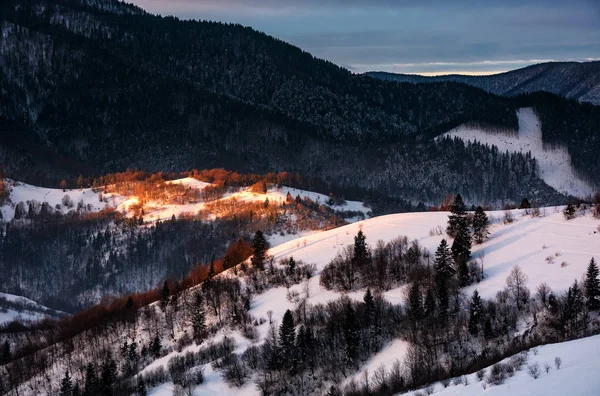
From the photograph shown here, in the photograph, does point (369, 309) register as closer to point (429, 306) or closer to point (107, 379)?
point (429, 306)

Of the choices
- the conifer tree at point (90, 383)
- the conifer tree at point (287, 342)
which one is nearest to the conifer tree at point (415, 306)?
the conifer tree at point (287, 342)

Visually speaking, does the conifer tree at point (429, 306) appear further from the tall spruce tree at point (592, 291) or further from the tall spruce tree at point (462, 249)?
the tall spruce tree at point (592, 291)

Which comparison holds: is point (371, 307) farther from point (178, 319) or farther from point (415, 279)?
point (178, 319)

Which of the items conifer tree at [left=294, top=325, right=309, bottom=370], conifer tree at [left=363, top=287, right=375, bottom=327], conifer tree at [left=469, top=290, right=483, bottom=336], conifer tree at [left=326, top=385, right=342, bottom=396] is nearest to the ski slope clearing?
conifer tree at [left=326, top=385, right=342, bottom=396]

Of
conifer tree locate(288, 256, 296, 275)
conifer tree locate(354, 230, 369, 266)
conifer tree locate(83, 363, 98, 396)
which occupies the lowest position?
conifer tree locate(83, 363, 98, 396)

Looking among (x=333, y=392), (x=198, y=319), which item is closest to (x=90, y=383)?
(x=198, y=319)

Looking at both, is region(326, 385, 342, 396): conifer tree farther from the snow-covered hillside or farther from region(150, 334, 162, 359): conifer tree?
region(150, 334, 162, 359): conifer tree
